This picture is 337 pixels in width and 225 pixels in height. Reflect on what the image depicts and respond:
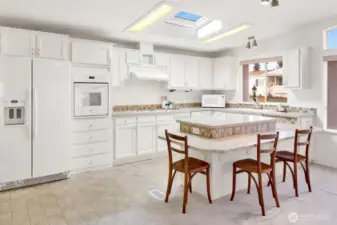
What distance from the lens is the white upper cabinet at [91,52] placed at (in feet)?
14.5

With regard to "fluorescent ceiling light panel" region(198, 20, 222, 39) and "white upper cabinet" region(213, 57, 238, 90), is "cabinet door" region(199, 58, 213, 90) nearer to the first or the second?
"white upper cabinet" region(213, 57, 238, 90)

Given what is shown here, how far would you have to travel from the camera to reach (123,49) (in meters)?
5.35

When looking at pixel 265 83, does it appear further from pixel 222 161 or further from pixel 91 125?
pixel 91 125

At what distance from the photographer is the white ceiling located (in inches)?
143

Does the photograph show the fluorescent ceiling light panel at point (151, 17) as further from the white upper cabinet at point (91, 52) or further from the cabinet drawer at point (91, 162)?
the cabinet drawer at point (91, 162)

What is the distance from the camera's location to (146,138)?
5371mm

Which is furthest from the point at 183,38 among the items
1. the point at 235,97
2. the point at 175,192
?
the point at 175,192

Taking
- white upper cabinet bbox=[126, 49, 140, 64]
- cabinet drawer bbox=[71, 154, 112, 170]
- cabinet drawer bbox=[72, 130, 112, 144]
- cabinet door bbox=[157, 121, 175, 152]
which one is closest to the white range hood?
white upper cabinet bbox=[126, 49, 140, 64]

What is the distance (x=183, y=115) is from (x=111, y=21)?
2.59 meters

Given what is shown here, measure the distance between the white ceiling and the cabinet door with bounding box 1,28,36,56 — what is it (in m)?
0.27

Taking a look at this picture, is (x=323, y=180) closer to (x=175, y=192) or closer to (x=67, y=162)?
(x=175, y=192)

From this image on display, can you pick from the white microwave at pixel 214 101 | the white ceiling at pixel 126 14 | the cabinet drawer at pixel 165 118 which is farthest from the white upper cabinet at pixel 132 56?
the white microwave at pixel 214 101

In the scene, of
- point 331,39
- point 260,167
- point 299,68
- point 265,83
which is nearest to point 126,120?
point 260,167

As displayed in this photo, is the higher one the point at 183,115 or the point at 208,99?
the point at 208,99
